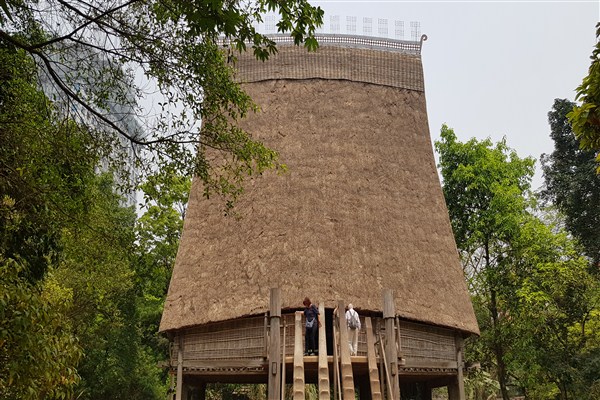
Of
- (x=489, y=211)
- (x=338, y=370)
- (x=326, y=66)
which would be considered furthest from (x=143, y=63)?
(x=489, y=211)

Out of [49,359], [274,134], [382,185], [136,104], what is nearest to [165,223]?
[274,134]

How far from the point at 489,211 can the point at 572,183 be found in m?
2.48

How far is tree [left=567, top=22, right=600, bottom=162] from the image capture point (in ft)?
12.3

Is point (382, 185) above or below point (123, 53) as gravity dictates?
above

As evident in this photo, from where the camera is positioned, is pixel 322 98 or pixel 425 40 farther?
pixel 425 40

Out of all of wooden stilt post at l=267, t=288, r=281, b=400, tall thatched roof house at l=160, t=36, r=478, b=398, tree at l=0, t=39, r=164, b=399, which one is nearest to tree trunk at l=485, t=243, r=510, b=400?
tall thatched roof house at l=160, t=36, r=478, b=398

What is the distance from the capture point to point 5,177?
15.2 feet

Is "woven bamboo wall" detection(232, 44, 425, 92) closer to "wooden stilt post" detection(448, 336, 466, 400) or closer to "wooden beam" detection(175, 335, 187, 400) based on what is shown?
"wooden beam" detection(175, 335, 187, 400)

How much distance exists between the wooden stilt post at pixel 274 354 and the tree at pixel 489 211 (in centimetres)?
974

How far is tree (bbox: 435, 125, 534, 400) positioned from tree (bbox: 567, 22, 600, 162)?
38.8 ft

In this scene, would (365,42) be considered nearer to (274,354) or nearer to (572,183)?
(572,183)

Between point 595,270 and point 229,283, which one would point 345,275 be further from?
point 595,270

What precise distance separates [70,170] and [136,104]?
92 centimetres

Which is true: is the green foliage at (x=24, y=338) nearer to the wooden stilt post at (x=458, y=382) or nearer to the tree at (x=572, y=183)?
the wooden stilt post at (x=458, y=382)
